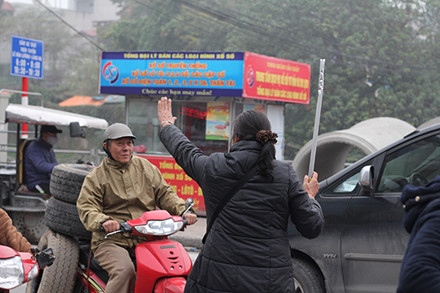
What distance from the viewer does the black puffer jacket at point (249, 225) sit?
307 centimetres

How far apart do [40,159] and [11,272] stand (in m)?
5.84

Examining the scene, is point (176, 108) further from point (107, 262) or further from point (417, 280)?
point (417, 280)

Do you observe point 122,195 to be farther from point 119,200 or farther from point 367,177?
point 367,177

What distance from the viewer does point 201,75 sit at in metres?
11.5

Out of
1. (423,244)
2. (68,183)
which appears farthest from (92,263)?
(423,244)

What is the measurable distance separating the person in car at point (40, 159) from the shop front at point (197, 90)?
3096 mm

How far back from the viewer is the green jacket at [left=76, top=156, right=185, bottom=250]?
4.39m

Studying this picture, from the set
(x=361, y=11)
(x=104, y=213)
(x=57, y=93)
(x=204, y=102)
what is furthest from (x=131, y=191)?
(x=57, y=93)

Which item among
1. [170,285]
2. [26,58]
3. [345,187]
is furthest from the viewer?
[26,58]

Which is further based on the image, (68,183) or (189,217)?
(68,183)

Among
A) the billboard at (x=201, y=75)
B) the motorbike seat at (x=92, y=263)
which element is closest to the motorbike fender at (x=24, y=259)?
the motorbike seat at (x=92, y=263)

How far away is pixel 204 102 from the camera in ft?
39.2

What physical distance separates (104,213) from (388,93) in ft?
93.7

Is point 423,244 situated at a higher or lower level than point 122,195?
higher
